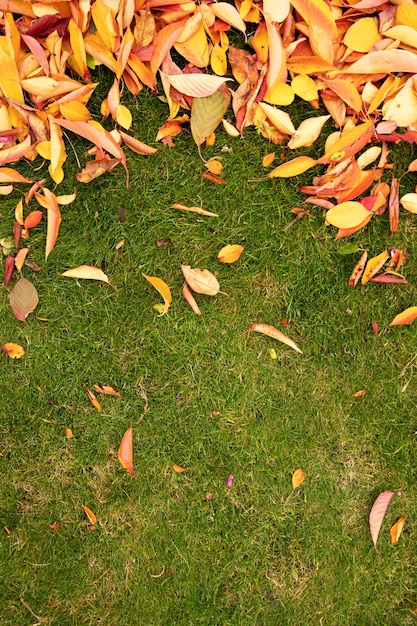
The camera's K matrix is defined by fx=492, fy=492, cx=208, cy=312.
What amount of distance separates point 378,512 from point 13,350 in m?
1.58

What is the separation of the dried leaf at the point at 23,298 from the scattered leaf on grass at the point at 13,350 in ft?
0.38

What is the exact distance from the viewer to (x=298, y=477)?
1.95 metres

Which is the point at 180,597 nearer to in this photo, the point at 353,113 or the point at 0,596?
the point at 0,596

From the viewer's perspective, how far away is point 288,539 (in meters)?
1.94

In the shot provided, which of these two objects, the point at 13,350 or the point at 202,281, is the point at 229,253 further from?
the point at 13,350

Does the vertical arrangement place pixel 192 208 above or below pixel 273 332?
above

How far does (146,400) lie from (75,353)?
13.5 inches

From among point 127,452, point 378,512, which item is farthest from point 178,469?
point 378,512

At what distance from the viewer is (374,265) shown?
197 centimetres

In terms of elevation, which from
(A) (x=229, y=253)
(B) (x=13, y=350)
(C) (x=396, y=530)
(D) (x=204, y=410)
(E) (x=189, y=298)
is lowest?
(C) (x=396, y=530)

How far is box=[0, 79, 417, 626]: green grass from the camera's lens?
1.93 metres

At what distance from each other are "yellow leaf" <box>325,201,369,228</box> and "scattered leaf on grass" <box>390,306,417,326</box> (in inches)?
15.9

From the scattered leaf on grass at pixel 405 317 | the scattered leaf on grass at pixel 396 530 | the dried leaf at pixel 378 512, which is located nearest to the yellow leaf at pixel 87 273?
the scattered leaf on grass at pixel 405 317

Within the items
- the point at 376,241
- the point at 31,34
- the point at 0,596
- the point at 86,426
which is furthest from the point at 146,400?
the point at 31,34
